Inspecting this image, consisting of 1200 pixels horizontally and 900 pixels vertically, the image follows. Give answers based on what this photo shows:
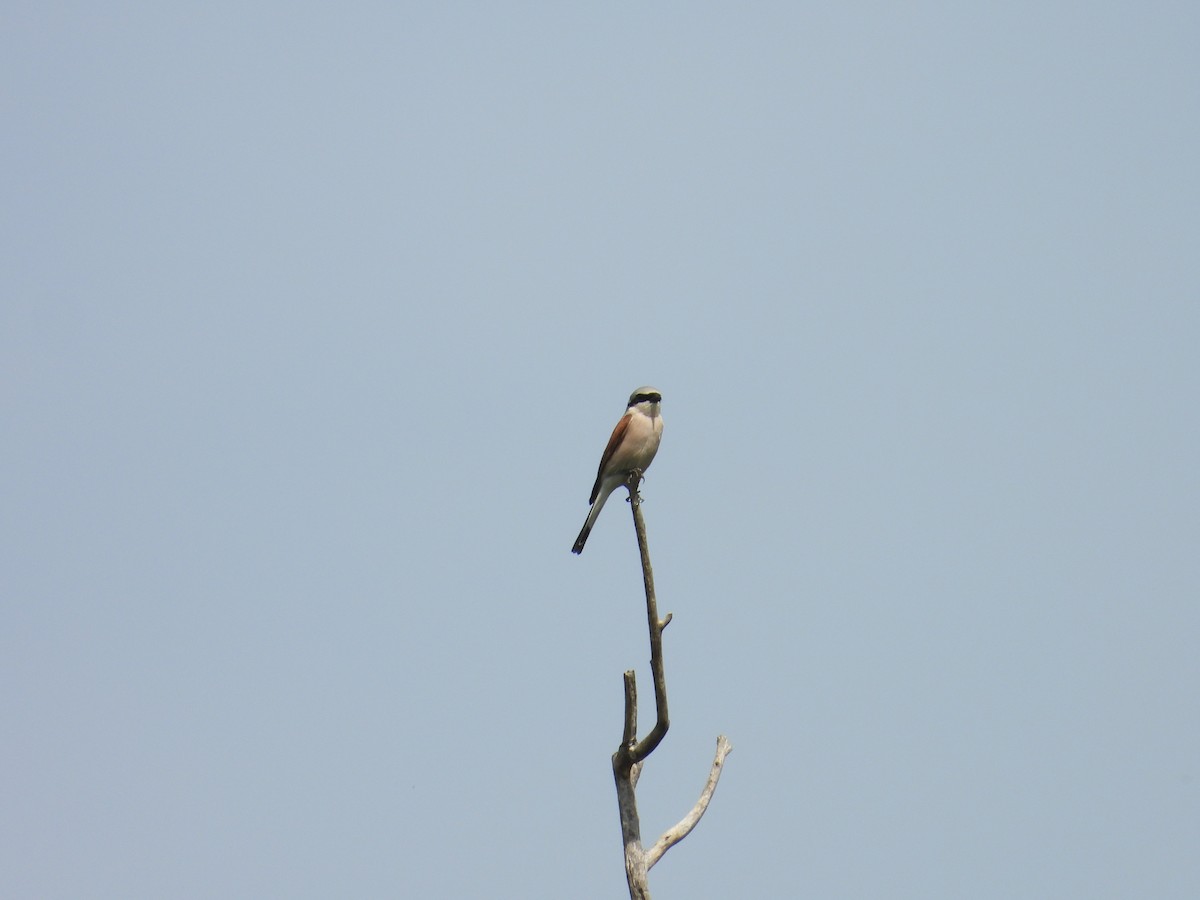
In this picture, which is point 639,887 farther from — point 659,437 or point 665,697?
point 659,437

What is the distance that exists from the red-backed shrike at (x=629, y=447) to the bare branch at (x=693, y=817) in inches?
123

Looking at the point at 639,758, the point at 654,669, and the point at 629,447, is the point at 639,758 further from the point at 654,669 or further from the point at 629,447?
the point at 629,447

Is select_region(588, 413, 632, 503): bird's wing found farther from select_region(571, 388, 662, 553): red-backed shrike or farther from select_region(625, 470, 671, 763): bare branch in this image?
select_region(625, 470, 671, 763): bare branch

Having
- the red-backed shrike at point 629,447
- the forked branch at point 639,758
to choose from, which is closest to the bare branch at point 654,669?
the forked branch at point 639,758

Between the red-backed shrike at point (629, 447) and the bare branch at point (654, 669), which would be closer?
the bare branch at point (654, 669)

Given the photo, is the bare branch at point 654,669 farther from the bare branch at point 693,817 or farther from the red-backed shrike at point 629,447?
the red-backed shrike at point 629,447

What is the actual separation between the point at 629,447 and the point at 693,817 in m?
3.95

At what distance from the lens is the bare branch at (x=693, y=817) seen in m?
9.82

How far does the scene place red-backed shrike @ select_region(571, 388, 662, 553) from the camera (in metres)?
12.9

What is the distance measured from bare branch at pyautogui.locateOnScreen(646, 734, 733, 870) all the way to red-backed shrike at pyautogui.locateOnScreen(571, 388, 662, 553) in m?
3.12

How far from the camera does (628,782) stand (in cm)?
989

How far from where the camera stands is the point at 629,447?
42.2ft

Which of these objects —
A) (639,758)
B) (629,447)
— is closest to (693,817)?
(639,758)

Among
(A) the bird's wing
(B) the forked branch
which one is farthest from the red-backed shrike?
(B) the forked branch
